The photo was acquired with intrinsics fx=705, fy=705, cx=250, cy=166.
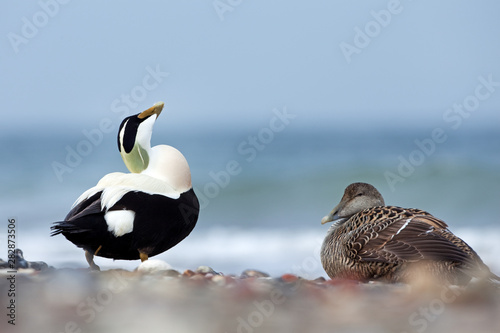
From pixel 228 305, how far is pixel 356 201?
158cm

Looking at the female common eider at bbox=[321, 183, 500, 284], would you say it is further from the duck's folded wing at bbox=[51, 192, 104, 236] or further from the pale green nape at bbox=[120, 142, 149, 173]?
the duck's folded wing at bbox=[51, 192, 104, 236]

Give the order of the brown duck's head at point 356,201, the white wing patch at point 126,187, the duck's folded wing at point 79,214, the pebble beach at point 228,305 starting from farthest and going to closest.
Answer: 1. the brown duck's head at point 356,201
2. the white wing patch at point 126,187
3. the duck's folded wing at point 79,214
4. the pebble beach at point 228,305

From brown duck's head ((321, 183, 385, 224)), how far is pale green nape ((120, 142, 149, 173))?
4.10ft

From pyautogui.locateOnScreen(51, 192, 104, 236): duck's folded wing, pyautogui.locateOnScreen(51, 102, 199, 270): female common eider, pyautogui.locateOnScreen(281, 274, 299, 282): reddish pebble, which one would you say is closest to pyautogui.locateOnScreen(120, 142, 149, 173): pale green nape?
pyautogui.locateOnScreen(51, 102, 199, 270): female common eider

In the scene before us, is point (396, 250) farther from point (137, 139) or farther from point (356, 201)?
point (137, 139)

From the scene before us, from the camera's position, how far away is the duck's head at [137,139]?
362cm

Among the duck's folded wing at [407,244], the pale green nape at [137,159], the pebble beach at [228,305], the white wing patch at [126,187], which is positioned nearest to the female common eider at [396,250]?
the duck's folded wing at [407,244]

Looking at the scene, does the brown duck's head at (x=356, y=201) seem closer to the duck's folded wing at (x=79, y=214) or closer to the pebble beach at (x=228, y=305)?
the pebble beach at (x=228, y=305)

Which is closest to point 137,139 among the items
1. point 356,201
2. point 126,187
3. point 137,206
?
point 126,187

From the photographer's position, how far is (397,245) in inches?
144

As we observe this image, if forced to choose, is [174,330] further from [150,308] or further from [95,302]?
[95,302]

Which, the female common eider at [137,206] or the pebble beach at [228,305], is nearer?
the pebble beach at [228,305]

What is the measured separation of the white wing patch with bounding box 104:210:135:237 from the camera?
134 inches

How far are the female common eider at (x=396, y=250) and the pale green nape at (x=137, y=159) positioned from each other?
1180mm
